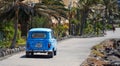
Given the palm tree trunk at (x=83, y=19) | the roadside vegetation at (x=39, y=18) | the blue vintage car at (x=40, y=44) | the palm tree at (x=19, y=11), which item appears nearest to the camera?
the blue vintage car at (x=40, y=44)

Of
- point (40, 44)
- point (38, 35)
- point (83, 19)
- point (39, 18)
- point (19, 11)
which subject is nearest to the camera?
point (40, 44)

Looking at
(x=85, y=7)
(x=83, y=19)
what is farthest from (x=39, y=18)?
(x=85, y=7)

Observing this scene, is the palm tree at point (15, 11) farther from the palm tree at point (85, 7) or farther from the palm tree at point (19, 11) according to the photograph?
the palm tree at point (85, 7)

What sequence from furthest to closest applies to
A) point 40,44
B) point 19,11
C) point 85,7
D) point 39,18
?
point 85,7
point 39,18
point 19,11
point 40,44

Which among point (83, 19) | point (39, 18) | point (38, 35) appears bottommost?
point (38, 35)

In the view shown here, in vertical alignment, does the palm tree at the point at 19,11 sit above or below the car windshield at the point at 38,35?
above

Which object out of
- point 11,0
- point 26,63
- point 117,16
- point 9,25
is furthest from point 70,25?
point 117,16

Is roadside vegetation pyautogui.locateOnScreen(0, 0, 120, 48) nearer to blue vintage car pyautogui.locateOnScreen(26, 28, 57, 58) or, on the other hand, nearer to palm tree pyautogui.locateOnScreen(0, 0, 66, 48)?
palm tree pyautogui.locateOnScreen(0, 0, 66, 48)

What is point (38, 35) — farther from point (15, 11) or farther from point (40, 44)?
point (15, 11)

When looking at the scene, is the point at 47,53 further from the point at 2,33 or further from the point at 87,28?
the point at 87,28

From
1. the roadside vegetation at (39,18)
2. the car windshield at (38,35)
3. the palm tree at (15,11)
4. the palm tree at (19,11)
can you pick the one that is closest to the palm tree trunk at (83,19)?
the roadside vegetation at (39,18)

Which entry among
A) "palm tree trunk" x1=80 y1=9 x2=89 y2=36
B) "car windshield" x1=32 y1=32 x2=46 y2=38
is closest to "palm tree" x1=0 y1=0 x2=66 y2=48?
"car windshield" x1=32 y1=32 x2=46 y2=38

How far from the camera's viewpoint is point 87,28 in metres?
77.2

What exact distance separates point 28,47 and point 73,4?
56932 millimetres
